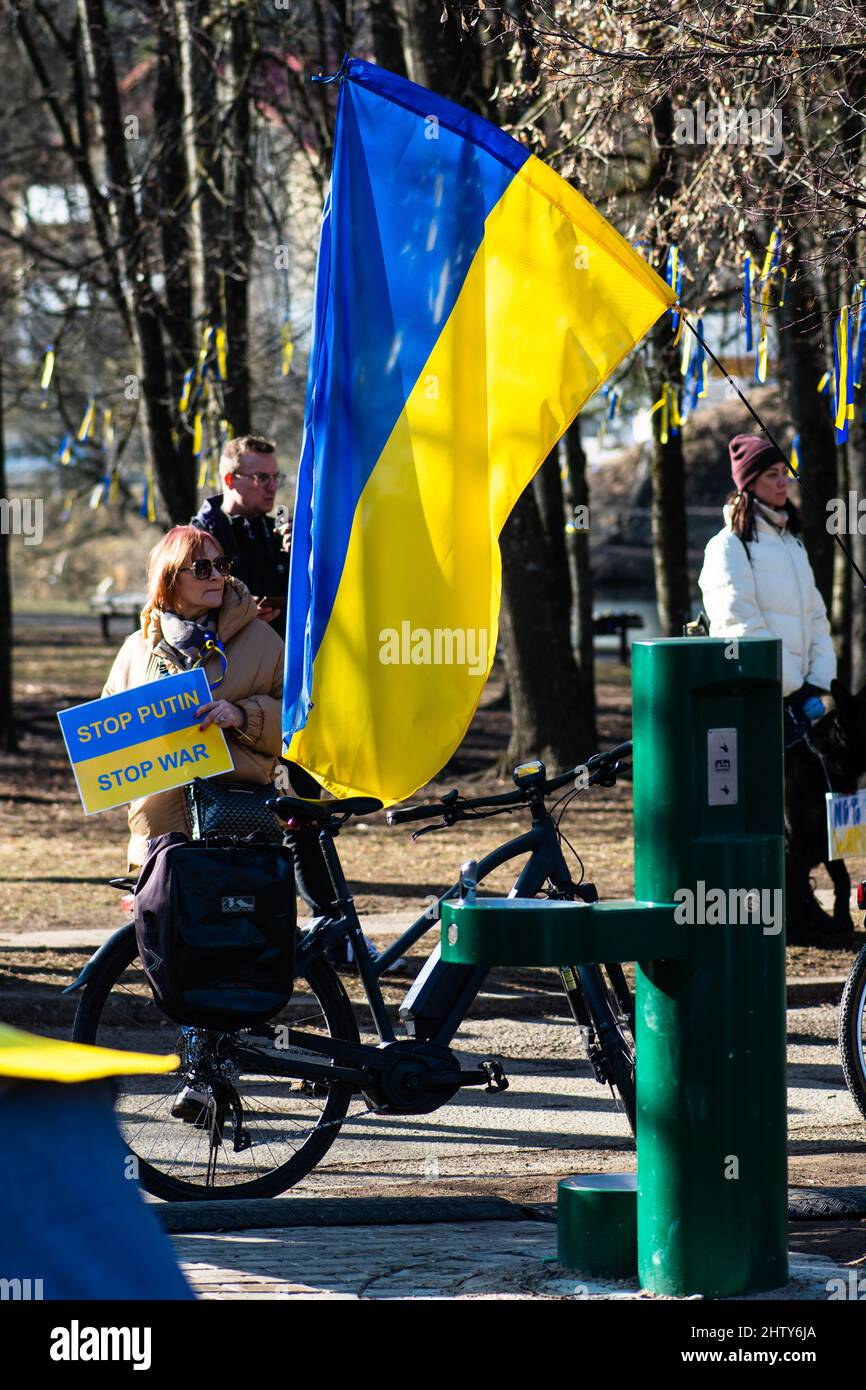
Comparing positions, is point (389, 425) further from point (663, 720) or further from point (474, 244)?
point (663, 720)

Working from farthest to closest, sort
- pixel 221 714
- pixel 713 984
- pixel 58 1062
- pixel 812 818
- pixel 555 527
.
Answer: pixel 555 527 < pixel 812 818 < pixel 221 714 < pixel 713 984 < pixel 58 1062

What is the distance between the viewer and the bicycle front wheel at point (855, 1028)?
5773 millimetres

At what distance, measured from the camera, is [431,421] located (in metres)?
5.32

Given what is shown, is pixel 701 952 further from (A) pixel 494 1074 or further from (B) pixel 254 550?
(B) pixel 254 550

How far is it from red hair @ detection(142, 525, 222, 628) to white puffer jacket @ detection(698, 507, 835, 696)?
2.83 meters

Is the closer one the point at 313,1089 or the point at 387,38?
the point at 313,1089

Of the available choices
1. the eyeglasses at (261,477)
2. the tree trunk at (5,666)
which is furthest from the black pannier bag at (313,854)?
the tree trunk at (5,666)

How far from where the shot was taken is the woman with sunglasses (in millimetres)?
5953

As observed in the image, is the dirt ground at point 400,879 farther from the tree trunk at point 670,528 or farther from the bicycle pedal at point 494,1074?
the tree trunk at point 670,528

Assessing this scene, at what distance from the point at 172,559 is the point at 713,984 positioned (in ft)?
8.42

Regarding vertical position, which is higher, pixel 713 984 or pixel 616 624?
pixel 616 624

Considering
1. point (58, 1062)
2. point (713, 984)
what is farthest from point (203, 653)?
point (58, 1062)

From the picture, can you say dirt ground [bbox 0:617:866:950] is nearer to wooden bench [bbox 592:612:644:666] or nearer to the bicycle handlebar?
the bicycle handlebar

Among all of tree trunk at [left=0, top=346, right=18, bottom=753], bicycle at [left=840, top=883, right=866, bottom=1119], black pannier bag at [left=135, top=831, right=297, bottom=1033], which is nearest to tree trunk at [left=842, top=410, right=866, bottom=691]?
tree trunk at [left=0, top=346, right=18, bottom=753]
